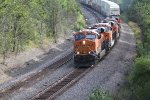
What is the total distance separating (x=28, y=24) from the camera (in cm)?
3859

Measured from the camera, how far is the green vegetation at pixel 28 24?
115 feet

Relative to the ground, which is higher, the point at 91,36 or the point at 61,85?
the point at 91,36

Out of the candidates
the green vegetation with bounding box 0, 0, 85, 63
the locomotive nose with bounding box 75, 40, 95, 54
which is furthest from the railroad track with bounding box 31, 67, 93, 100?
the green vegetation with bounding box 0, 0, 85, 63

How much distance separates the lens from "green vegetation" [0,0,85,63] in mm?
34906

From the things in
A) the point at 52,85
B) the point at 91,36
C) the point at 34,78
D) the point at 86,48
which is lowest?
the point at 34,78

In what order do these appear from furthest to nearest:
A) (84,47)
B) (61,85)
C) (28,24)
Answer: (28,24)
(84,47)
(61,85)

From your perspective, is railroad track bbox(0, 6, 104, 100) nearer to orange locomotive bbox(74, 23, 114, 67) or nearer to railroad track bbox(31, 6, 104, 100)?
railroad track bbox(31, 6, 104, 100)

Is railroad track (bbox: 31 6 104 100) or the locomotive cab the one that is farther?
the locomotive cab

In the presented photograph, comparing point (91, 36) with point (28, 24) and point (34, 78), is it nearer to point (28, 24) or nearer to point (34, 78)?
point (34, 78)

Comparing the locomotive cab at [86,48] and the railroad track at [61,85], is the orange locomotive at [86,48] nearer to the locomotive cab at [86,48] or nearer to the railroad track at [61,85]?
the locomotive cab at [86,48]

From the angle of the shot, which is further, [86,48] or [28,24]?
[28,24]

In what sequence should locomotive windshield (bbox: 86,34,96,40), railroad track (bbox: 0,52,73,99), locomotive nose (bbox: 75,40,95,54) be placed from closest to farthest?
railroad track (bbox: 0,52,73,99) < locomotive nose (bbox: 75,40,95,54) < locomotive windshield (bbox: 86,34,96,40)

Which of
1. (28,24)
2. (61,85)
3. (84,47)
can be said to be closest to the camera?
(61,85)

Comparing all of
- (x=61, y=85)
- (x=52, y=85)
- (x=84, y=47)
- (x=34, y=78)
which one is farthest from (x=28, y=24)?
(x=52, y=85)
